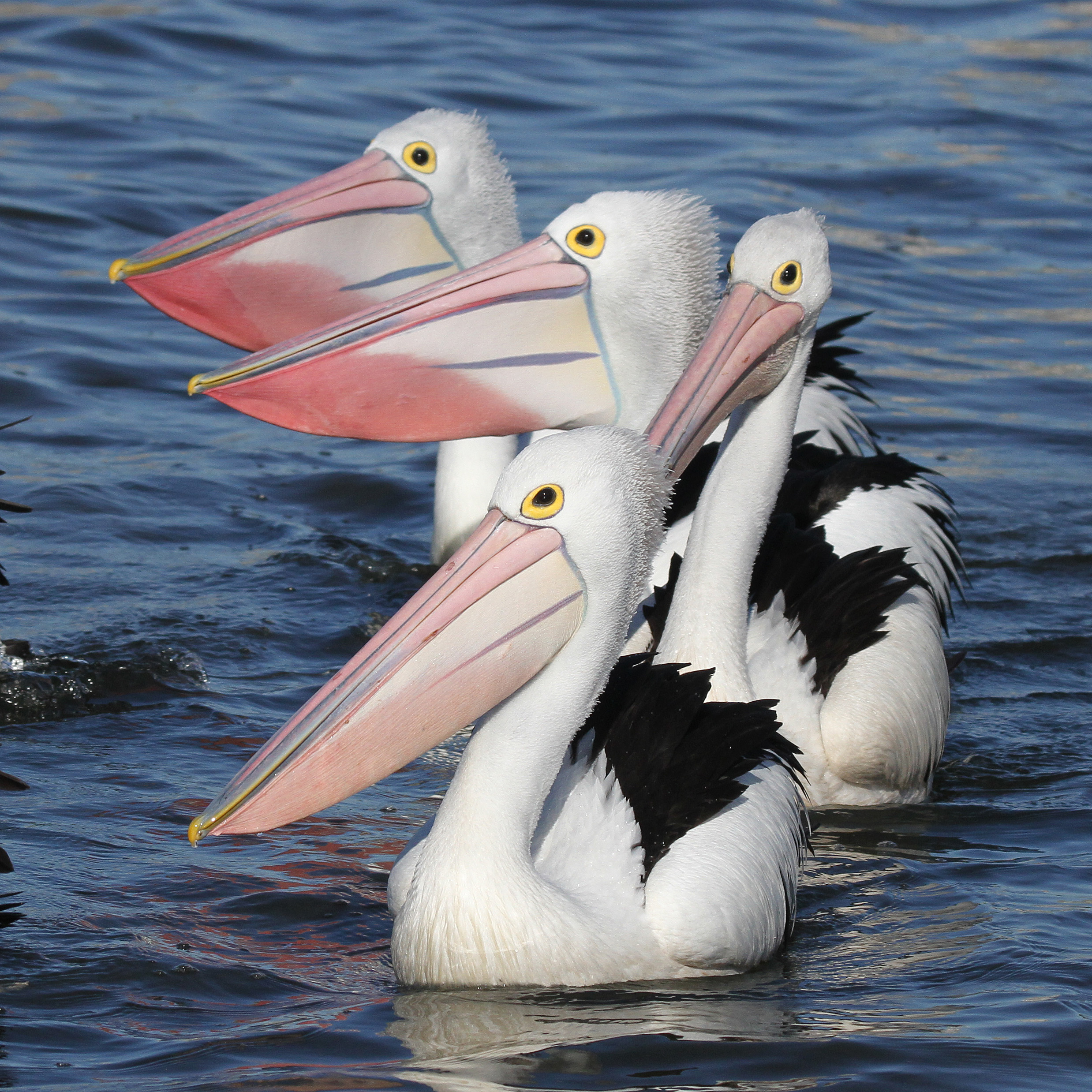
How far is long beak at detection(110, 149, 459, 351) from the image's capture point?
5.33 meters

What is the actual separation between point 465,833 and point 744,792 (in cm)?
63

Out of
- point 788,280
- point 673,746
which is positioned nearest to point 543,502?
point 673,746

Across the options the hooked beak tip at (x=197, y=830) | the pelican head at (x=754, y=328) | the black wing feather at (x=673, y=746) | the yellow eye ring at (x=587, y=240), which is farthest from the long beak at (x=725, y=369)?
the hooked beak tip at (x=197, y=830)

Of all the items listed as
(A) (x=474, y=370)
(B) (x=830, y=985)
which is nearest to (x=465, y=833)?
(B) (x=830, y=985)

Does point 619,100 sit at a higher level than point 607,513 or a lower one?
higher

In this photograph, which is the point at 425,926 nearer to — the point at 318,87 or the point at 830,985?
the point at 830,985

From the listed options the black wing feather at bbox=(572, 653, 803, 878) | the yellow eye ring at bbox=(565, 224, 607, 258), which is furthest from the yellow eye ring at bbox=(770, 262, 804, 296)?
the black wing feather at bbox=(572, 653, 803, 878)

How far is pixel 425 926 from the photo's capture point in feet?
10.6

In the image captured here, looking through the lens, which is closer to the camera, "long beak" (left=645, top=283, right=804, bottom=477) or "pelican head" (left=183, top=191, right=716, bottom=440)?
"long beak" (left=645, top=283, right=804, bottom=477)

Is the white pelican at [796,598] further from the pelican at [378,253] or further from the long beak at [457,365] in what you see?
the pelican at [378,253]

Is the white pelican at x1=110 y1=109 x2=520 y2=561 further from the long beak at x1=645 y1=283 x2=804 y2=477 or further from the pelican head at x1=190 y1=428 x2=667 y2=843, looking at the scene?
the pelican head at x1=190 y1=428 x2=667 y2=843

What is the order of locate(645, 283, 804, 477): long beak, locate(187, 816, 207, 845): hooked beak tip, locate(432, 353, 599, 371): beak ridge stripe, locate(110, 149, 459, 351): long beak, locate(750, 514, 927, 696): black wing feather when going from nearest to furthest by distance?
1. locate(187, 816, 207, 845): hooked beak tip
2. locate(645, 283, 804, 477): long beak
3. locate(750, 514, 927, 696): black wing feather
4. locate(432, 353, 599, 371): beak ridge stripe
5. locate(110, 149, 459, 351): long beak

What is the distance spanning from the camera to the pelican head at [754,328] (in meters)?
4.17

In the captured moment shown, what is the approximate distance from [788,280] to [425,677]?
1.57m
